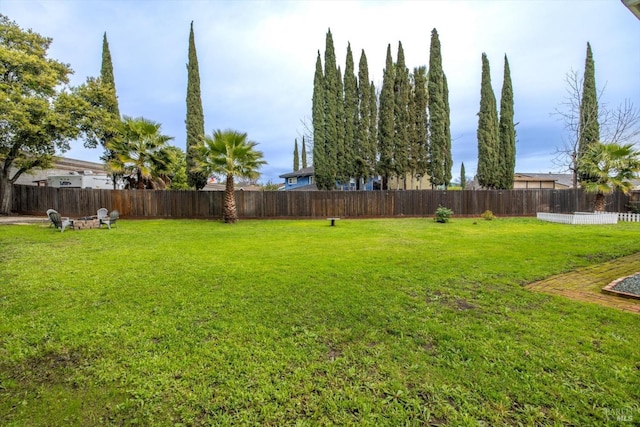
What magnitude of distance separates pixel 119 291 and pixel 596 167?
18.7m

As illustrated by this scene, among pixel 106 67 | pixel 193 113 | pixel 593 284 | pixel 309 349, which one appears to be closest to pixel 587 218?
pixel 593 284

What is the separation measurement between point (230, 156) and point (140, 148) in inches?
217

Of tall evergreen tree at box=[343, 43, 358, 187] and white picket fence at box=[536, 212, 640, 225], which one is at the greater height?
tall evergreen tree at box=[343, 43, 358, 187]

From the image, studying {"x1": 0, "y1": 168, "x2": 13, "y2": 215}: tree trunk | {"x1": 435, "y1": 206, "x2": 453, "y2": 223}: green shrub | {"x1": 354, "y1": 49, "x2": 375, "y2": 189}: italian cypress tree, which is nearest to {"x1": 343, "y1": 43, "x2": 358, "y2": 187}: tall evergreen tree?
{"x1": 354, "y1": 49, "x2": 375, "y2": 189}: italian cypress tree

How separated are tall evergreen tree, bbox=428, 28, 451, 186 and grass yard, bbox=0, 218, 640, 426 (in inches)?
695

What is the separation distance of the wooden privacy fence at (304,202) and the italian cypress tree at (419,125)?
4972 mm

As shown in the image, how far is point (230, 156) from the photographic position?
13.5 m

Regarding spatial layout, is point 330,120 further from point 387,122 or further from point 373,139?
point 387,122

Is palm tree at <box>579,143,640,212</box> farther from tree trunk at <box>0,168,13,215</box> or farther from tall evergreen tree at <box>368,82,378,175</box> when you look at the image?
tree trunk at <box>0,168,13,215</box>

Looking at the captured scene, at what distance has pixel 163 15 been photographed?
432 inches

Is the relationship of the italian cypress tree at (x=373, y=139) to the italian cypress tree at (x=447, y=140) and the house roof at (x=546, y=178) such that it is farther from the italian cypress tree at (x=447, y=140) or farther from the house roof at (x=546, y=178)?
the house roof at (x=546, y=178)

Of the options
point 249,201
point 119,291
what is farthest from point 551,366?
point 249,201

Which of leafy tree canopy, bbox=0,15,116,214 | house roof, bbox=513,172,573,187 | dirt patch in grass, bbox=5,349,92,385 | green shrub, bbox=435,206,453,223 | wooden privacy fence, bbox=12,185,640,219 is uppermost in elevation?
leafy tree canopy, bbox=0,15,116,214

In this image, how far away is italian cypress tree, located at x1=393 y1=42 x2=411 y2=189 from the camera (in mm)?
22016
